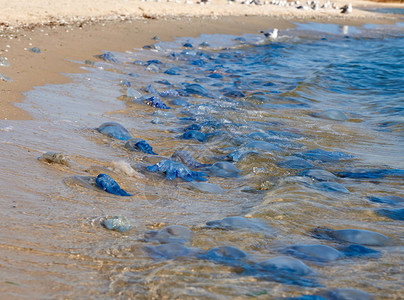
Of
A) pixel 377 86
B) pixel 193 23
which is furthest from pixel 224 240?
pixel 193 23

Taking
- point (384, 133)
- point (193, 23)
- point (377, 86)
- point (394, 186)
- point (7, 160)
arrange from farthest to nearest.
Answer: point (193, 23) → point (377, 86) → point (384, 133) → point (394, 186) → point (7, 160)

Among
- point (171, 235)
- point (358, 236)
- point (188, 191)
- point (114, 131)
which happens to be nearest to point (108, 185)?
point (188, 191)

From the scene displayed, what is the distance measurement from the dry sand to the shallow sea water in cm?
42

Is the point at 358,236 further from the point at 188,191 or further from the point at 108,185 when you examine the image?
the point at 108,185

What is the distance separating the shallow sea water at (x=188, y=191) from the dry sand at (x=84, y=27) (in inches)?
16.7

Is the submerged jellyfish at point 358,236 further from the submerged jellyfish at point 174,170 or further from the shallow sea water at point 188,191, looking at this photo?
the submerged jellyfish at point 174,170

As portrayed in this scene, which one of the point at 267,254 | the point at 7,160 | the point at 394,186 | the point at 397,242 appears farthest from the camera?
the point at 394,186

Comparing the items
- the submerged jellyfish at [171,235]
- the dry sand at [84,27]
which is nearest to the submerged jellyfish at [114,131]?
the dry sand at [84,27]

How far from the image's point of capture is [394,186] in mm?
3506

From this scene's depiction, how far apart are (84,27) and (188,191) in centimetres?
773

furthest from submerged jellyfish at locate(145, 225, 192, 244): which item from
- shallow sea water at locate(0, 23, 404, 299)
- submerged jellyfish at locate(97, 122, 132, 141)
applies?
submerged jellyfish at locate(97, 122, 132, 141)

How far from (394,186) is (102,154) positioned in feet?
7.09

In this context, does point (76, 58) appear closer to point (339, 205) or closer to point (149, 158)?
point (149, 158)

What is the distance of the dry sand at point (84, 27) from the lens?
5.88 m
